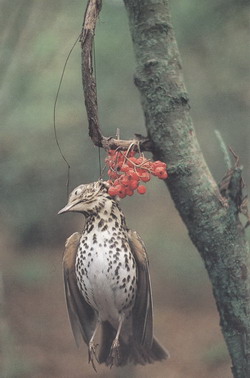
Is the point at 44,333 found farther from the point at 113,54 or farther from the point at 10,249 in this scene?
the point at 113,54

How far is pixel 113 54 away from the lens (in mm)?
1568

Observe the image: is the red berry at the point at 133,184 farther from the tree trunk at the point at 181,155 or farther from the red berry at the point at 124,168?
Result: the tree trunk at the point at 181,155

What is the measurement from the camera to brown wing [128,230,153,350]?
125cm

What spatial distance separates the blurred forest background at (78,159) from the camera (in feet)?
4.89

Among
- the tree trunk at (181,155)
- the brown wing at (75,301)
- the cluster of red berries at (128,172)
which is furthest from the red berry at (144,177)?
the brown wing at (75,301)

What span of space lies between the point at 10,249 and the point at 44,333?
0.21 metres

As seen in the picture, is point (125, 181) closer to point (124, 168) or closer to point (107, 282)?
point (124, 168)

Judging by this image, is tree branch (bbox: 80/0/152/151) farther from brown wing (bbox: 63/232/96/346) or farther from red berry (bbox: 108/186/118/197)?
brown wing (bbox: 63/232/96/346)

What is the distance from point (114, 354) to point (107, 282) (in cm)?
16

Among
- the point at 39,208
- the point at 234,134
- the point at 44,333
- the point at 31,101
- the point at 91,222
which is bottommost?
the point at 44,333

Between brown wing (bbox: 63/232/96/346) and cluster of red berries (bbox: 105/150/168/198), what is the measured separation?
181mm

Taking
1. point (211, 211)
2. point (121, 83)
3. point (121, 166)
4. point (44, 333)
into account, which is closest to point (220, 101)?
point (121, 83)

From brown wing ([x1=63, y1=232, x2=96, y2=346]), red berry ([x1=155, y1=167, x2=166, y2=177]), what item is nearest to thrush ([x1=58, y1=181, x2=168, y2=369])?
brown wing ([x1=63, y1=232, x2=96, y2=346])

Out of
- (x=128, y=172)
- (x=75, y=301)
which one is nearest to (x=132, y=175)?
(x=128, y=172)
